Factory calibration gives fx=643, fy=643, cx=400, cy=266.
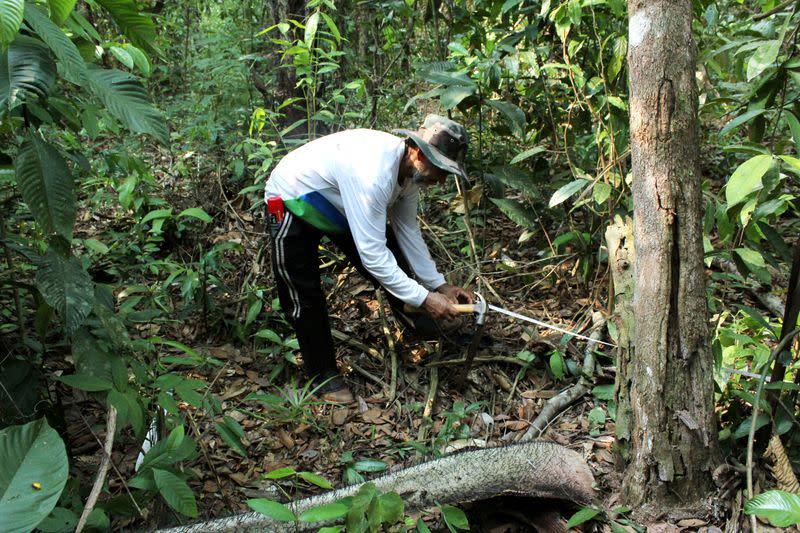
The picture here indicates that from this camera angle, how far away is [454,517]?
224 cm

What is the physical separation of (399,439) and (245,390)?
2.92ft

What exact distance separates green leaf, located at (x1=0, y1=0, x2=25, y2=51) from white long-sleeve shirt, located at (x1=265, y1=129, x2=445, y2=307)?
1.80 m

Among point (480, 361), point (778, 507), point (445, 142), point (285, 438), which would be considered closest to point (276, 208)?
point (445, 142)

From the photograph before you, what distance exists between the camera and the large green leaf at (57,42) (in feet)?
5.09

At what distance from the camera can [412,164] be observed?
3.13 meters

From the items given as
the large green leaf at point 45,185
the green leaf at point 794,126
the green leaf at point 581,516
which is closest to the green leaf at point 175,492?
the large green leaf at point 45,185

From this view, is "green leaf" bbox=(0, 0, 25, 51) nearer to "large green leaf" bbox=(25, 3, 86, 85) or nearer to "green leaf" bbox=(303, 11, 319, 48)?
"large green leaf" bbox=(25, 3, 86, 85)

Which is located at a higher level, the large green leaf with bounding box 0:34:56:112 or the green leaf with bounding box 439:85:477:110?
the large green leaf with bounding box 0:34:56:112

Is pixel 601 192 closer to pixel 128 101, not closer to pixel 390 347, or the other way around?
pixel 390 347

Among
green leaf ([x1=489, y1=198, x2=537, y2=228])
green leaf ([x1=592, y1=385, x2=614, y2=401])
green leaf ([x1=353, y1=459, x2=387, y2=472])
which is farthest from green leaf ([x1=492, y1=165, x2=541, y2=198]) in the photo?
green leaf ([x1=353, y1=459, x2=387, y2=472])

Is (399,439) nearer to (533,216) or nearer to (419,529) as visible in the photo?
(419,529)

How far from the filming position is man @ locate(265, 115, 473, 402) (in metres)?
3.07

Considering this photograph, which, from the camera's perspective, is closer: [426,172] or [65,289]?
[65,289]

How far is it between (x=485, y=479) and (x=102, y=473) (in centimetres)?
135
